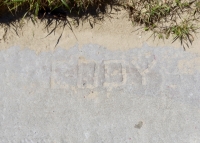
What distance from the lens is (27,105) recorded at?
7.75ft

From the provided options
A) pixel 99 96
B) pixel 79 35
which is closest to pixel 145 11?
pixel 79 35

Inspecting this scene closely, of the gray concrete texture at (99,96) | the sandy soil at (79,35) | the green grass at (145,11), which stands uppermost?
the green grass at (145,11)

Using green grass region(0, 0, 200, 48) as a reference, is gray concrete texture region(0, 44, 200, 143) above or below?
below

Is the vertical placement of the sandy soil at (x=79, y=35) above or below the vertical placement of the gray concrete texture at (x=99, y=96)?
above

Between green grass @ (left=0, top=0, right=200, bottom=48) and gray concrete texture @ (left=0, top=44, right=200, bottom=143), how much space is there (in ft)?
0.44

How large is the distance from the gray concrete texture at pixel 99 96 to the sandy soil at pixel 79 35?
5 cm

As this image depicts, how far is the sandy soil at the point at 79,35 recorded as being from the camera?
7.84 feet

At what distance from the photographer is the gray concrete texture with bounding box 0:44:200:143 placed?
2314mm

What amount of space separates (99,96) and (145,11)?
648 millimetres

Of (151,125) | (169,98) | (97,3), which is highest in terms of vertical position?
(97,3)

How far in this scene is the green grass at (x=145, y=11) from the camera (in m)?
2.36

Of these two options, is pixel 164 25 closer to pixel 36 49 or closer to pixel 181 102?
pixel 181 102

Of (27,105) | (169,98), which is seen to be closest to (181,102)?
(169,98)

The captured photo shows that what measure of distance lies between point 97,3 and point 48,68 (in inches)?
21.6
